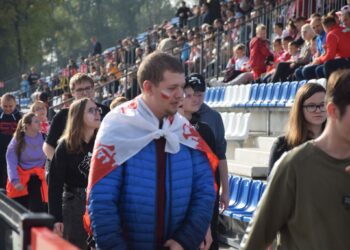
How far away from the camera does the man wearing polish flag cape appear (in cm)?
477

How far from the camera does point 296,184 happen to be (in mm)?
4238

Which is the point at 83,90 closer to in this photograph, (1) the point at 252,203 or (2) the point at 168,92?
(1) the point at 252,203

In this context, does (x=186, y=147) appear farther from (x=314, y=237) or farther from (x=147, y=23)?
(x=147, y=23)

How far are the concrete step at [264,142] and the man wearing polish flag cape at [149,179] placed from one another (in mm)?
9342

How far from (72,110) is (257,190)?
13.3 feet

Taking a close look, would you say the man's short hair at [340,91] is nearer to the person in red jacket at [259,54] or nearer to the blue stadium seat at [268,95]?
the blue stadium seat at [268,95]

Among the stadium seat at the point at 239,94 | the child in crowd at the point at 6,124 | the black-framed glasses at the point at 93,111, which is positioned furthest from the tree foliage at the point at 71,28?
the black-framed glasses at the point at 93,111

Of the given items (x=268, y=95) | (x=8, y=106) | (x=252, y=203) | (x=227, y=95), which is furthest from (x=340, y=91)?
(x=227, y=95)

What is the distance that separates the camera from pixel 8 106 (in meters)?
13.6

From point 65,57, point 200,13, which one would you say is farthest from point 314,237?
point 65,57

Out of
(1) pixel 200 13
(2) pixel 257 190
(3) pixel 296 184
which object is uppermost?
(1) pixel 200 13

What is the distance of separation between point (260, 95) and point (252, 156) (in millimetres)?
2000

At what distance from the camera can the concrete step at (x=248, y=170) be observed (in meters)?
12.4

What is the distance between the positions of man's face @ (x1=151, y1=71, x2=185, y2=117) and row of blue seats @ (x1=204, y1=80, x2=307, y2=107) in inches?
367
